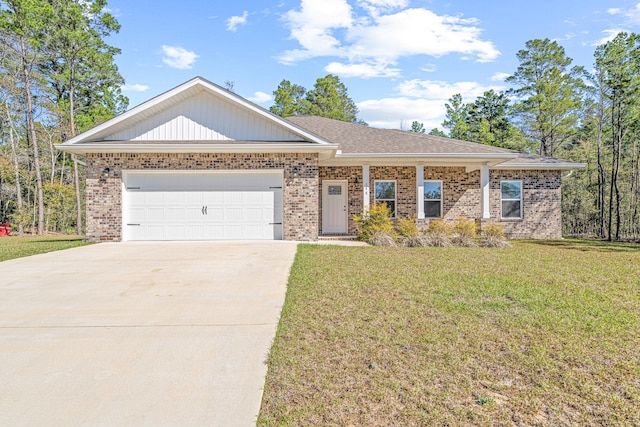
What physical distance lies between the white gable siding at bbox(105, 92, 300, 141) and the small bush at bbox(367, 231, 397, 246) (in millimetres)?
3859

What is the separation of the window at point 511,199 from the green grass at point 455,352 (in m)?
9.13

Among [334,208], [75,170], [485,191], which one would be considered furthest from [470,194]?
[75,170]

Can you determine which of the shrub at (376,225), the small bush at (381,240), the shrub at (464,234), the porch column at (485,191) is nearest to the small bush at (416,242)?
the small bush at (381,240)

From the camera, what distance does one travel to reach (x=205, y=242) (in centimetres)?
1154

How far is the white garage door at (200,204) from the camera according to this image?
1198 centimetres

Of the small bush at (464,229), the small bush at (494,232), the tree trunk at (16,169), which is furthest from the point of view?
the tree trunk at (16,169)

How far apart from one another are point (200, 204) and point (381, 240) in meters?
5.65

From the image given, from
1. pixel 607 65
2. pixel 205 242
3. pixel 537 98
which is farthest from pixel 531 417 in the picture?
pixel 537 98

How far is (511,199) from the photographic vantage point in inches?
614

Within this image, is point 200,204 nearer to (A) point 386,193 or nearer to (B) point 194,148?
(B) point 194,148

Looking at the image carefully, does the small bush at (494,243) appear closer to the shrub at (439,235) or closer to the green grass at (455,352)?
the shrub at (439,235)

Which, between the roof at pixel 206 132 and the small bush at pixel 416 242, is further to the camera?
the small bush at pixel 416 242

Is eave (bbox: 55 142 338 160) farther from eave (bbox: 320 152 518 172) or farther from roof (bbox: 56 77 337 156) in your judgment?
eave (bbox: 320 152 518 172)

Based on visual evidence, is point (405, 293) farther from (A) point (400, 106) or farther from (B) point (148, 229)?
(A) point (400, 106)
